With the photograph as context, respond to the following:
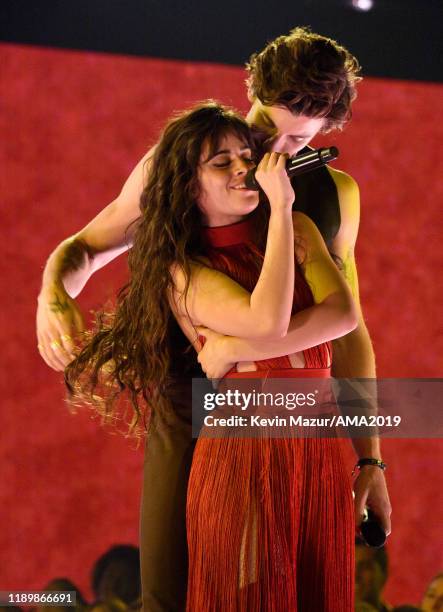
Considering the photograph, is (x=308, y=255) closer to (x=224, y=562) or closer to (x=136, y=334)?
(x=136, y=334)

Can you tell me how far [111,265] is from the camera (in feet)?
9.11

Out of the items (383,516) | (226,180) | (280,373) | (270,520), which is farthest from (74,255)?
(383,516)

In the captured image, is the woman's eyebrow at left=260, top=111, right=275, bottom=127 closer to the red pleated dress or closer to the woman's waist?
the red pleated dress

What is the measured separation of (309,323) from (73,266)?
557 millimetres

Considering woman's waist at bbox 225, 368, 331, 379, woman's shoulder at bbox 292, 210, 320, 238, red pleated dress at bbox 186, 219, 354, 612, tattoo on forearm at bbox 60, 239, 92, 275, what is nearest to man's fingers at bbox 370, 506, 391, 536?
red pleated dress at bbox 186, 219, 354, 612

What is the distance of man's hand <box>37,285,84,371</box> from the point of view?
172 cm

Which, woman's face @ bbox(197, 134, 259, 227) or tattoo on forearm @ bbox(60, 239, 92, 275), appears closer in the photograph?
woman's face @ bbox(197, 134, 259, 227)

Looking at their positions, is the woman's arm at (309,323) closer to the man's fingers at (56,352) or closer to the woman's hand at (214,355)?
the woman's hand at (214,355)

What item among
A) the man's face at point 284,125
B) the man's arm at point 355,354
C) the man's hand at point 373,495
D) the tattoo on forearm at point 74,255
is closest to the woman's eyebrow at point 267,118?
the man's face at point 284,125

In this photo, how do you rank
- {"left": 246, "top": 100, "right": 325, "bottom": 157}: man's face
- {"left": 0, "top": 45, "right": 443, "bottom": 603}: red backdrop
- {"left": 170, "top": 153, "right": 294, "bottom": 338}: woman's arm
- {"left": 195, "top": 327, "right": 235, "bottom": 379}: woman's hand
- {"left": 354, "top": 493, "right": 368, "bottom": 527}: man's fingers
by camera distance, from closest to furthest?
{"left": 170, "top": 153, "right": 294, "bottom": 338}: woman's arm < {"left": 195, "top": 327, "right": 235, "bottom": 379}: woman's hand < {"left": 354, "top": 493, "right": 368, "bottom": 527}: man's fingers < {"left": 246, "top": 100, "right": 325, "bottom": 157}: man's face < {"left": 0, "top": 45, "right": 443, "bottom": 603}: red backdrop

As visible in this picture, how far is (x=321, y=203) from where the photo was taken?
179 cm

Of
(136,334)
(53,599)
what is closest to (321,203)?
(136,334)

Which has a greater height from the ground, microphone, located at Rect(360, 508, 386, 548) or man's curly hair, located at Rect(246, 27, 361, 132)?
man's curly hair, located at Rect(246, 27, 361, 132)

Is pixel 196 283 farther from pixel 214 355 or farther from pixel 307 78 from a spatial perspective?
pixel 307 78
